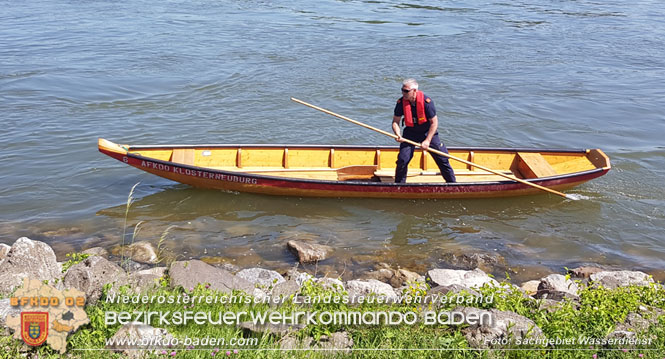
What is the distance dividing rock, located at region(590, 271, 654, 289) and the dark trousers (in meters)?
3.77

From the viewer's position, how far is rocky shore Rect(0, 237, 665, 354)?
6.02 metres

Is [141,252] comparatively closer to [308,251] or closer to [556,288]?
[308,251]

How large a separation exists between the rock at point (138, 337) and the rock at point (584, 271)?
6687mm

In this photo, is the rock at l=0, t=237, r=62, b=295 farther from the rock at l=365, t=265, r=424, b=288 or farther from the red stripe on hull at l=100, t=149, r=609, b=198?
the rock at l=365, t=265, r=424, b=288

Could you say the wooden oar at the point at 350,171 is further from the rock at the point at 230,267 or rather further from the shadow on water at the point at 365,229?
the rock at the point at 230,267

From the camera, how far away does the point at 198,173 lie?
12.0 m

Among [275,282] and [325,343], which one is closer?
[325,343]

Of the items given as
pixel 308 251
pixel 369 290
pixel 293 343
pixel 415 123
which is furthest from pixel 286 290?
pixel 415 123

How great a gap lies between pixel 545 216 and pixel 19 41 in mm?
21533

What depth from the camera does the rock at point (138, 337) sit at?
562 centimetres

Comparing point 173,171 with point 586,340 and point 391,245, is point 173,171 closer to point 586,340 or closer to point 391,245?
point 391,245

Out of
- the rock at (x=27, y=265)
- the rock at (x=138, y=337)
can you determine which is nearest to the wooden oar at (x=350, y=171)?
the rock at (x=27, y=265)

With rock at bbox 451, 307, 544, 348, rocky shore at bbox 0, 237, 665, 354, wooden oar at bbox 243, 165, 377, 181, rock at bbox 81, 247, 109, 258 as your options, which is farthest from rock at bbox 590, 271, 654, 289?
rock at bbox 81, 247, 109, 258

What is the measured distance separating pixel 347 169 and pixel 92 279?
7.18 meters
